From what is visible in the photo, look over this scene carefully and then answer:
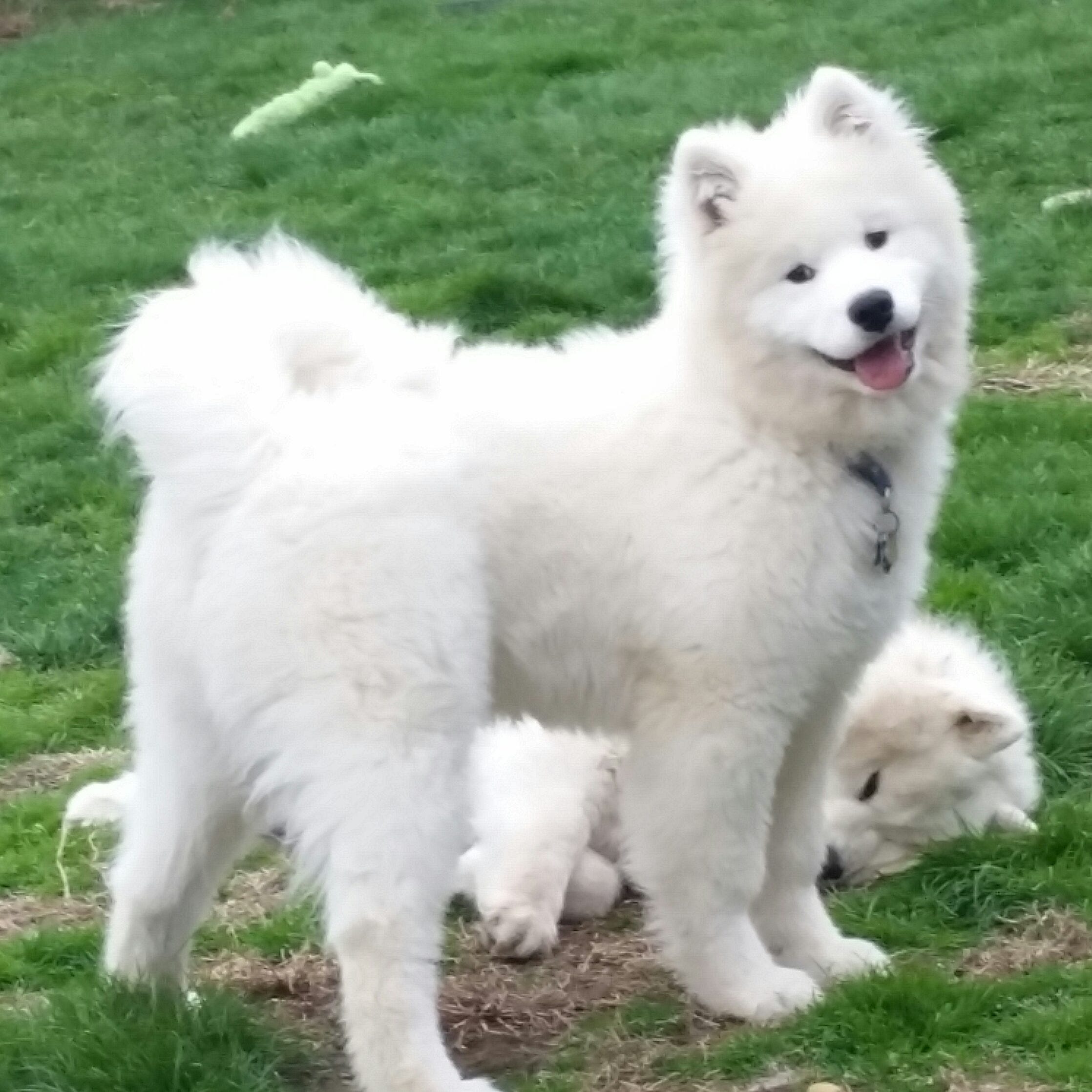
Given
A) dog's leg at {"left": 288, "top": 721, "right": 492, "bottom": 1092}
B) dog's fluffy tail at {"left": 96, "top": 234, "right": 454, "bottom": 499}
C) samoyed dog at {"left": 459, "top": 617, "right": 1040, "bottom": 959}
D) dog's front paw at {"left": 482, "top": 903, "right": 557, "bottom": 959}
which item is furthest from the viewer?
samoyed dog at {"left": 459, "top": 617, "right": 1040, "bottom": 959}

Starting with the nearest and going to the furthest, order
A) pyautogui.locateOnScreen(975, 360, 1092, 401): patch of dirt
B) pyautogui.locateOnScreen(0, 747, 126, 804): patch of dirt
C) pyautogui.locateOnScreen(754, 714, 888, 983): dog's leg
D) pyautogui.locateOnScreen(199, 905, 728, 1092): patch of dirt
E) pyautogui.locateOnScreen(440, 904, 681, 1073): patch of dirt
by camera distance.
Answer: pyautogui.locateOnScreen(199, 905, 728, 1092): patch of dirt
pyautogui.locateOnScreen(440, 904, 681, 1073): patch of dirt
pyautogui.locateOnScreen(754, 714, 888, 983): dog's leg
pyautogui.locateOnScreen(0, 747, 126, 804): patch of dirt
pyautogui.locateOnScreen(975, 360, 1092, 401): patch of dirt

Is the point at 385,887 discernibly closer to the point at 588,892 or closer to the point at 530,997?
the point at 530,997

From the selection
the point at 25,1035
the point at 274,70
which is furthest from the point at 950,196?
the point at 274,70

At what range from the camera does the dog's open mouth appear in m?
3.66

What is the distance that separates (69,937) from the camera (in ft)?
13.9

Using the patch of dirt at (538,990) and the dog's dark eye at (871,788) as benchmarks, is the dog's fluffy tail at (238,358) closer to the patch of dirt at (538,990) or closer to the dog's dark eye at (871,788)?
the patch of dirt at (538,990)

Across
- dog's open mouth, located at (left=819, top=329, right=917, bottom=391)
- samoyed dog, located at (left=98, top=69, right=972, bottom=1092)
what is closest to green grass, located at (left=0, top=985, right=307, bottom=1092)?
samoyed dog, located at (left=98, top=69, right=972, bottom=1092)

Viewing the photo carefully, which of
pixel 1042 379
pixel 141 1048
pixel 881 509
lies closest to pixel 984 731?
pixel 881 509

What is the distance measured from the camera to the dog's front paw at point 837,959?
3.90m

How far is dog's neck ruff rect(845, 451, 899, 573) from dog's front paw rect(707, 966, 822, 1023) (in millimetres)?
844

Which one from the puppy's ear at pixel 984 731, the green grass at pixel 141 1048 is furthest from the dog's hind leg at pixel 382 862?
the puppy's ear at pixel 984 731

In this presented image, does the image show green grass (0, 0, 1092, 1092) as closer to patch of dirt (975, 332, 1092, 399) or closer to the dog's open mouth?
patch of dirt (975, 332, 1092, 399)

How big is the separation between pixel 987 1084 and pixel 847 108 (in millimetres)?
1886

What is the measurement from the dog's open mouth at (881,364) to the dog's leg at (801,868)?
740mm
